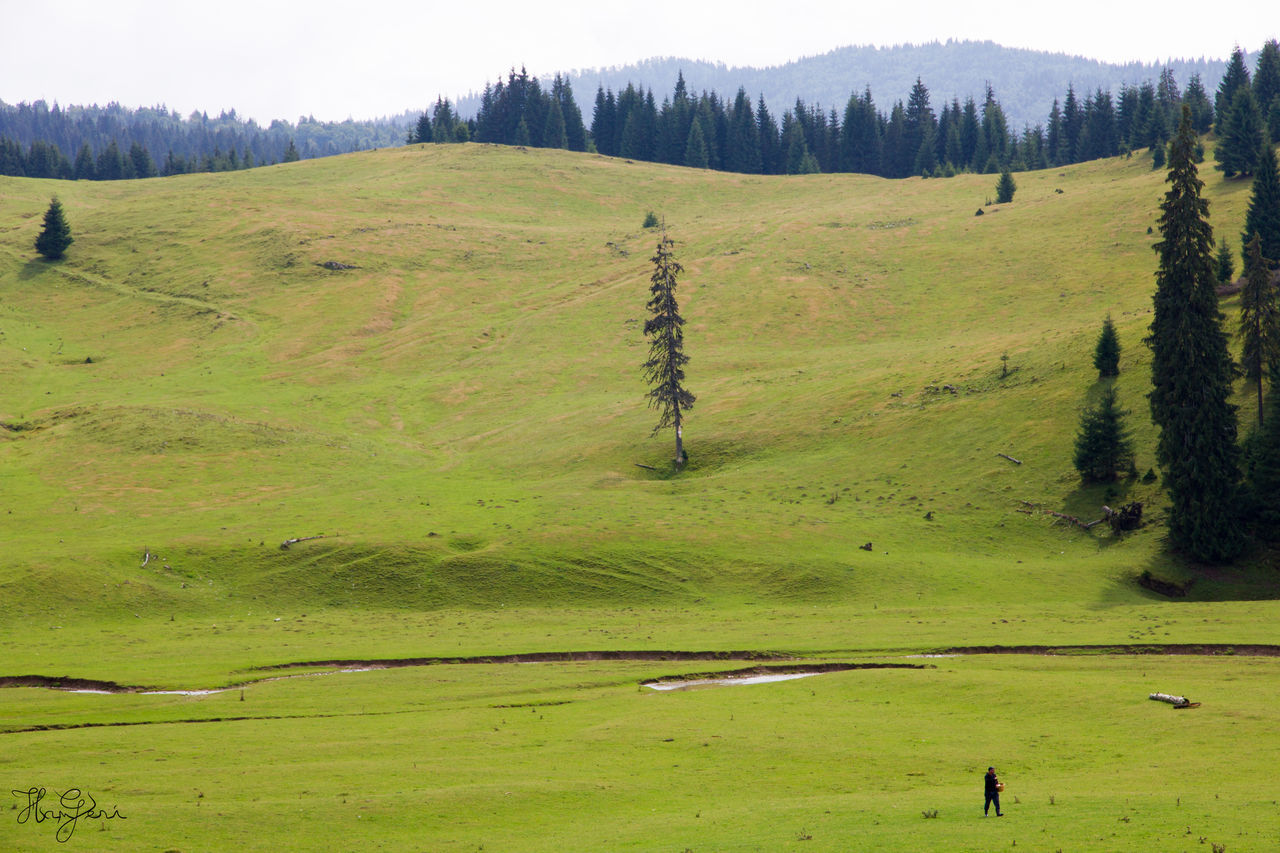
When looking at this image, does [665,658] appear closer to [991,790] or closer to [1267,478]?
[991,790]

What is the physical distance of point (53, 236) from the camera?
453 ft

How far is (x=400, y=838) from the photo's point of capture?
24.0 metres

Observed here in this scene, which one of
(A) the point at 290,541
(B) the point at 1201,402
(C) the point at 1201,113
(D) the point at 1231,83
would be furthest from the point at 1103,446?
(D) the point at 1231,83

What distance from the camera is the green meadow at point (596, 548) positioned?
26.9 metres

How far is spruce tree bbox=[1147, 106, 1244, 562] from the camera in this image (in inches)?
2218

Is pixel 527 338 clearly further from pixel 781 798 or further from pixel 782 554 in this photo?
pixel 781 798

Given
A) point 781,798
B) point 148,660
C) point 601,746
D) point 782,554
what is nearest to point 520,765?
point 601,746

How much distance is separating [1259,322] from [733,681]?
149ft

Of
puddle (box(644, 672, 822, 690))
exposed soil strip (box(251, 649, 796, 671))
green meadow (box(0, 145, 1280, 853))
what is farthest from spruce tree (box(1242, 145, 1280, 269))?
puddle (box(644, 672, 822, 690))

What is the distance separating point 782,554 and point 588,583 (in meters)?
12.1

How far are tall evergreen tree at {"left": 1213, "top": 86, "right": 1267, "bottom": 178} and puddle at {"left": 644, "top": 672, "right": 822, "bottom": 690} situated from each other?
12211 centimetres

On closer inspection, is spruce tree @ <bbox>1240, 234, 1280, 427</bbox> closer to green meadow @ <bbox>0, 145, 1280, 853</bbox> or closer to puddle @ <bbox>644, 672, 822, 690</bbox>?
green meadow @ <bbox>0, 145, 1280, 853</bbox>

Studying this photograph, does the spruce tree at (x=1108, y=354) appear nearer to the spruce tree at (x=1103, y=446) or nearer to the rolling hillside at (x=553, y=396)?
the rolling hillside at (x=553, y=396)

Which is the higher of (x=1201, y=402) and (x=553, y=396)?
(x=1201, y=402)
